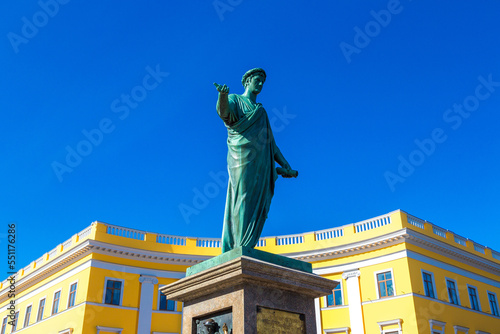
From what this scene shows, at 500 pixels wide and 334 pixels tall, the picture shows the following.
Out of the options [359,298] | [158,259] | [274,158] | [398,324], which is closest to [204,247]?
[158,259]

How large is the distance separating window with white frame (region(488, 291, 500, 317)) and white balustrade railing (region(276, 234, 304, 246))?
11416 mm

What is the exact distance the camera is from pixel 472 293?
88.1 ft

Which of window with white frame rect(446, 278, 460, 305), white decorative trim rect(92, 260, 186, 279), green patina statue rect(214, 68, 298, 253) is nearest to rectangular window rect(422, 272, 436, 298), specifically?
window with white frame rect(446, 278, 460, 305)

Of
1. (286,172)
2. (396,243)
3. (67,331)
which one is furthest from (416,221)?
(286,172)

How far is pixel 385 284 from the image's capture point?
2447cm

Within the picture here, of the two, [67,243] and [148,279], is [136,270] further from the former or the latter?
[67,243]

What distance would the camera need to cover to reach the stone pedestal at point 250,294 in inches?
181

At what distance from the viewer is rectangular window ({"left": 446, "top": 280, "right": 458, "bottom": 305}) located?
1000 inches

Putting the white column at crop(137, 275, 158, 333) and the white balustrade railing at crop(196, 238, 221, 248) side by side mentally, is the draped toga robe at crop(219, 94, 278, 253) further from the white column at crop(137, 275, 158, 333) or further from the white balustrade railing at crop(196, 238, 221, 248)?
the white balustrade railing at crop(196, 238, 221, 248)

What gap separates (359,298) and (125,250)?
12.5 m

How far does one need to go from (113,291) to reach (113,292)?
5cm

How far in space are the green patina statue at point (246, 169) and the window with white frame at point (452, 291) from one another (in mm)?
22727

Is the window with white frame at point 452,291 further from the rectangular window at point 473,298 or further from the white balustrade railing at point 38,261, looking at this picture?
the white balustrade railing at point 38,261

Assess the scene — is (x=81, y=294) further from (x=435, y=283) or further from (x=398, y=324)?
(x=435, y=283)
